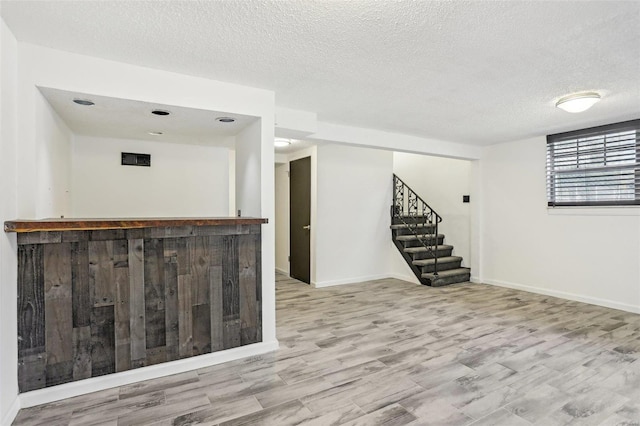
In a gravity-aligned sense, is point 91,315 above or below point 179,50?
below

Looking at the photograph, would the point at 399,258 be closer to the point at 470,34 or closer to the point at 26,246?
the point at 470,34

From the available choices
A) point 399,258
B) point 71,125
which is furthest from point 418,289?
point 71,125

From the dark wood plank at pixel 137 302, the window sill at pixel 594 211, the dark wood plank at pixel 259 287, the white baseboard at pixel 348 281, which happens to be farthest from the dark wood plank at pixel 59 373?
the window sill at pixel 594 211

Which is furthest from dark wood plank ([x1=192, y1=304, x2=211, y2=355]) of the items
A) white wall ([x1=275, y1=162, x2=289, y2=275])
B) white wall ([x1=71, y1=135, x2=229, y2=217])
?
white wall ([x1=275, y1=162, x2=289, y2=275])

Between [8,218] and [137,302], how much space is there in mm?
974

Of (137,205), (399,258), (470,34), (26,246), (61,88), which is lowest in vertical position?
(399,258)

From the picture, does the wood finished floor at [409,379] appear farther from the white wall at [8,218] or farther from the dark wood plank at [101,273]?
the dark wood plank at [101,273]

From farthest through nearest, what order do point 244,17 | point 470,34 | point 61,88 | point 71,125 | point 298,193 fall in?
point 298,193, point 71,125, point 61,88, point 470,34, point 244,17

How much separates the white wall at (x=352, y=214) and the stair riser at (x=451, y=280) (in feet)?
3.52

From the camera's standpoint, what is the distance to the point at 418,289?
5461 mm

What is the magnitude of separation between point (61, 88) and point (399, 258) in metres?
5.43

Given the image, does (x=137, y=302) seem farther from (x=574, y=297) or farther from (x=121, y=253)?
(x=574, y=297)

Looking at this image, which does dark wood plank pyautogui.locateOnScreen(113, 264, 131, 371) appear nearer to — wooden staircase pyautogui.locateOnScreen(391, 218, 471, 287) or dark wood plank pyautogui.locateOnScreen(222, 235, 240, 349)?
dark wood plank pyautogui.locateOnScreen(222, 235, 240, 349)

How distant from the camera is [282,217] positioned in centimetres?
685
